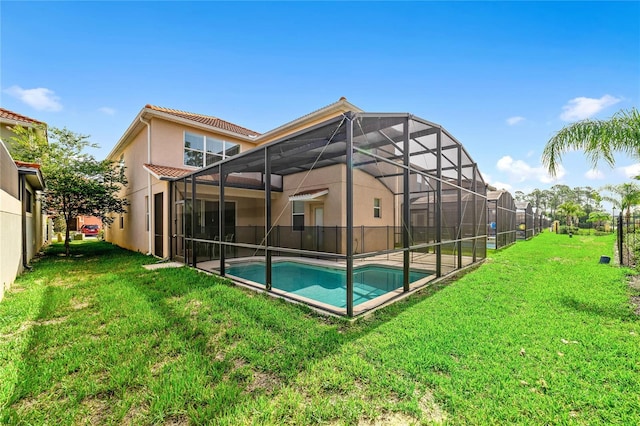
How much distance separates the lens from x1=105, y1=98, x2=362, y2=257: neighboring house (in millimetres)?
10398

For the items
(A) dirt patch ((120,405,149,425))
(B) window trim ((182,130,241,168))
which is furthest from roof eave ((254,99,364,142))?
(A) dirt patch ((120,405,149,425))

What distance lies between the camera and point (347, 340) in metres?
3.46

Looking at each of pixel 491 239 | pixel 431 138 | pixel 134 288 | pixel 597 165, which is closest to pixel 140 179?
pixel 134 288

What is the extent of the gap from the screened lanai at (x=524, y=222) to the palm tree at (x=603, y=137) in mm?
16751

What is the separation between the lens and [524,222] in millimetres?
20453

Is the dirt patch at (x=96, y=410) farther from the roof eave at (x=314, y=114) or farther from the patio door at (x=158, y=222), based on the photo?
the roof eave at (x=314, y=114)

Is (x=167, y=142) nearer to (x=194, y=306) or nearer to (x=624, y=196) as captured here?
(x=194, y=306)

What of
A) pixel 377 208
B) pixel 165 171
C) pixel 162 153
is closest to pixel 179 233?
pixel 165 171

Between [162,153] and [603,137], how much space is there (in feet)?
44.3

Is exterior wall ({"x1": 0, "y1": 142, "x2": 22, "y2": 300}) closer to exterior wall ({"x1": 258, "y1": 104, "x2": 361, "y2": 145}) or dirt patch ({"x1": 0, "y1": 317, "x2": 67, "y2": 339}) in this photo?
dirt patch ({"x1": 0, "y1": 317, "x2": 67, "y2": 339})

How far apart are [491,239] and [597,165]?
10.6m

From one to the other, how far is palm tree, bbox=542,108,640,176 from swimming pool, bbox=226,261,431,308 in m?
4.49

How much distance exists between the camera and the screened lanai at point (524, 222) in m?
20.1

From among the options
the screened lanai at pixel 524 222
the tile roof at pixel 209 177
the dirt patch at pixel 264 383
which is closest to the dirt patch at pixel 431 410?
the dirt patch at pixel 264 383
